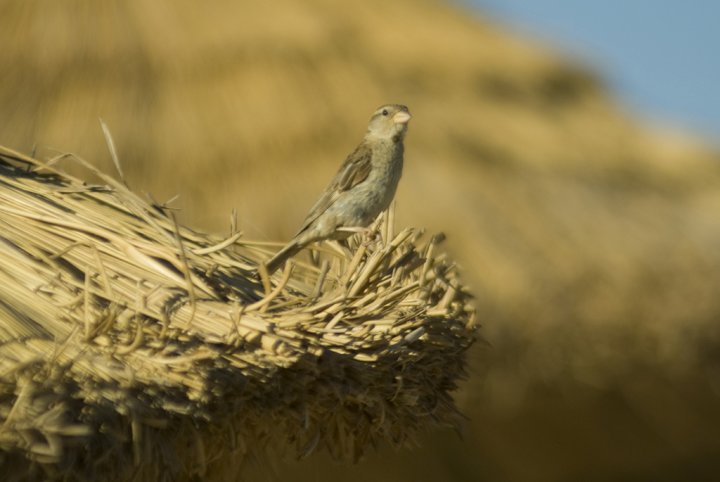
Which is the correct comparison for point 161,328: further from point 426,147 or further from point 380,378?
point 426,147

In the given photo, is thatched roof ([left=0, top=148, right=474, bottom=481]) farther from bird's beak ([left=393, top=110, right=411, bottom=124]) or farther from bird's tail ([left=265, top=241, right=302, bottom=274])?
bird's beak ([left=393, top=110, right=411, bottom=124])

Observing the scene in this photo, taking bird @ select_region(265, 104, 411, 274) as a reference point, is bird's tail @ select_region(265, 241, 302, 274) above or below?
below

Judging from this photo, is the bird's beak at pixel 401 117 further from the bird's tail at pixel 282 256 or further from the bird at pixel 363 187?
the bird's tail at pixel 282 256

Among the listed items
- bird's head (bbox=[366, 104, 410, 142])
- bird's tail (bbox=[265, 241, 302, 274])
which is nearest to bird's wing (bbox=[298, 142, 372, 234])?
bird's head (bbox=[366, 104, 410, 142])

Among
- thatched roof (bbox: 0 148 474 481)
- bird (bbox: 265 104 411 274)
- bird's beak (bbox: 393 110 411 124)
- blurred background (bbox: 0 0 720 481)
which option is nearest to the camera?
thatched roof (bbox: 0 148 474 481)

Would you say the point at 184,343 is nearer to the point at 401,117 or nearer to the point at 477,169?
the point at 401,117

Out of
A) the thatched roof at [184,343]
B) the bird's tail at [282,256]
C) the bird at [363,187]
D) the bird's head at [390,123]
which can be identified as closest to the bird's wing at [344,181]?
the bird at [363,187]

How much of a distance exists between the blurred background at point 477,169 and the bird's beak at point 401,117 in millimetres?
2458

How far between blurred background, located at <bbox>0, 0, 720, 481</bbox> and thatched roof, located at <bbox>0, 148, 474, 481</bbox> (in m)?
3.40

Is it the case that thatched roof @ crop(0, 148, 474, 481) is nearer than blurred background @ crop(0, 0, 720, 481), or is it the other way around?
thatched roof @ crop(0, 148, 474, 481)

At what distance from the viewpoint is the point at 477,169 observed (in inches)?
350

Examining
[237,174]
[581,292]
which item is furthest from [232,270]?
[581,292]

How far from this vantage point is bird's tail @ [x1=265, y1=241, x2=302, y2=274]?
11.1 ft

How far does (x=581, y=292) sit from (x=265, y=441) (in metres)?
6.30
